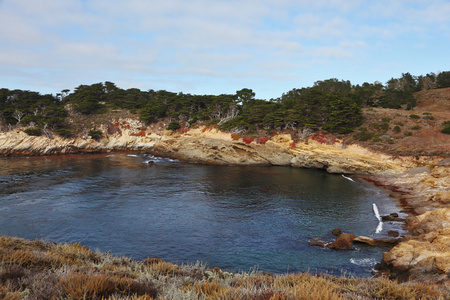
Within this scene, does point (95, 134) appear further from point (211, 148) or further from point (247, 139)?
point (247, 139)

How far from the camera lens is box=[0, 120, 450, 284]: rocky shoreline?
14.7m

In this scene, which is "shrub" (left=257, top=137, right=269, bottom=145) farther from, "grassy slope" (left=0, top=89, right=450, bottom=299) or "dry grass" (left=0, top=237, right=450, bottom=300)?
"dry grass" (left=0, top=237, right=450, bottom=300)

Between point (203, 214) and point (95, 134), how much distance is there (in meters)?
56.0

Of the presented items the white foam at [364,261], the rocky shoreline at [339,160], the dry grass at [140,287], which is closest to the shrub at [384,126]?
the rocky shoreline at [339,160]

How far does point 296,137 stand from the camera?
179 feet

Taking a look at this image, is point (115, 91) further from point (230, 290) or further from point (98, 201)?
point (230, 290)

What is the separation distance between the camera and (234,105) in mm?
69938

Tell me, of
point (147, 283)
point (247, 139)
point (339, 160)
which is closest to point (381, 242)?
point (147, 283)

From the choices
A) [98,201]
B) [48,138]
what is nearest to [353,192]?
[98,201]

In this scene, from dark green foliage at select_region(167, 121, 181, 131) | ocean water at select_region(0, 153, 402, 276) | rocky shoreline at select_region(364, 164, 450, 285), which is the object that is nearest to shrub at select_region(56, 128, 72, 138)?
ocean water at select_region(0, 153, 402, 276)

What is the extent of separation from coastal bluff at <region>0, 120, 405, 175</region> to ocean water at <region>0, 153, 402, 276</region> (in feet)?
18.9

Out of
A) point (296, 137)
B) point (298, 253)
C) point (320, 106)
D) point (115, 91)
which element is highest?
point (115, 91)

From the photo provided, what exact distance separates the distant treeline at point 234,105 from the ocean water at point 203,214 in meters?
18.5

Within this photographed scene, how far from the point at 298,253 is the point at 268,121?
144 feet
